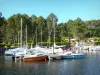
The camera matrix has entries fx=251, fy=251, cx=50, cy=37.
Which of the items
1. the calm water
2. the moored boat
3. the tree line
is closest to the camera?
the calm water

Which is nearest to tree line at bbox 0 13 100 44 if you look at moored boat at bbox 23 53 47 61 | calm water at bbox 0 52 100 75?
moored boat at bbox 23 53 47 61

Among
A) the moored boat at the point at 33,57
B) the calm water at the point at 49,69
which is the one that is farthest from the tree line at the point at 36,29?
the calm water at the point at 49,69

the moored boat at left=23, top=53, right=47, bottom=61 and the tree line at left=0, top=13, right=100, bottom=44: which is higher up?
the tree line at left=0, top=13, right=100, bottom=44

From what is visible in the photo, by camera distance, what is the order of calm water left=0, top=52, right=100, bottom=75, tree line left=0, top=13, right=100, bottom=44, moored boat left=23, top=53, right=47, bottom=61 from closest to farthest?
calm water left=0, top=52, right=100, bottom=75 → moored boat left=23, top=53, right=47, bottom=61 → tree line left=0, top=13, right=100, bottom=44

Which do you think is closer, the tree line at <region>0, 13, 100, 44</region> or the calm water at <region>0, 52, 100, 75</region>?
the calm water at <region>0, 52, 100, 75</region>

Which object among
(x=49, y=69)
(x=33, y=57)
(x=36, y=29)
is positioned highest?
(x=36, y=29)

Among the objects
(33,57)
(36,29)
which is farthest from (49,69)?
(36,29)

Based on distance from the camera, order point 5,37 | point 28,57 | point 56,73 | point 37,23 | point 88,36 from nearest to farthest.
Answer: point 56,73 < point 28,57 < point 5,37 < point 37,23 < point 88,36

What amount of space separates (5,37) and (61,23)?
39.3 m

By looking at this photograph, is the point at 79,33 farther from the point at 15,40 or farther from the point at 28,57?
the point at 28,57

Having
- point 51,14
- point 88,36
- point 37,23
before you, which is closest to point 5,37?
point 37,23

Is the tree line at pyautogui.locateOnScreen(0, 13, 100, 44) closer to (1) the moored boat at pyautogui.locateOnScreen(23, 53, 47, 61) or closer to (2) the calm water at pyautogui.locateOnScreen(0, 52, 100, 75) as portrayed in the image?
(1) the moored boat at pyautogui.locateOnScreen(23, 53, 47, 61)

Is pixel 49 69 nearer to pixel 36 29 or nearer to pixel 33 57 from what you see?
pixel 33 57

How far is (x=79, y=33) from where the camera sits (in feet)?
403
